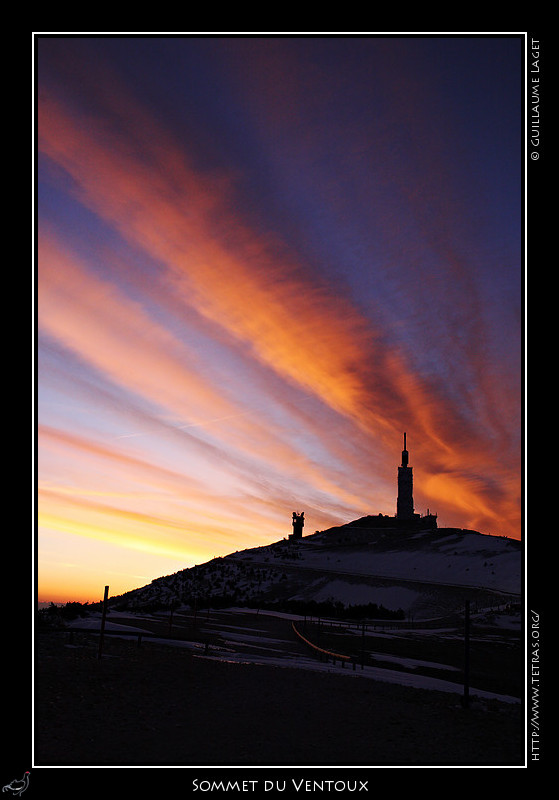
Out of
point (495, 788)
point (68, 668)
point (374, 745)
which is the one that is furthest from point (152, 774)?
point (68, 668)

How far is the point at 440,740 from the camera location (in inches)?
477

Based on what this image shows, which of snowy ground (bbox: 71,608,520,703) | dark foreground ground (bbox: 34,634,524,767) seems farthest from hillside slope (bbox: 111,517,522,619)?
dark foreground ground (bbox: 34,634,524,767)

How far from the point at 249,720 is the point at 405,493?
4478 inches

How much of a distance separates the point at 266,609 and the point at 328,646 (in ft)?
108
